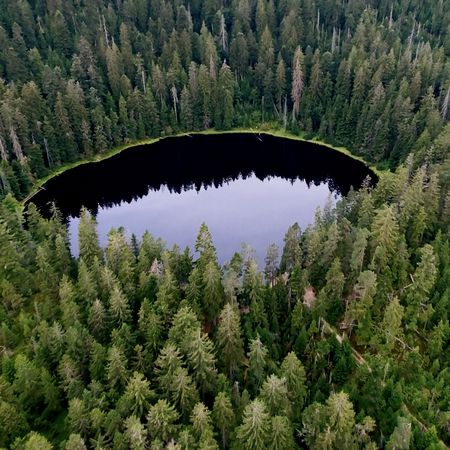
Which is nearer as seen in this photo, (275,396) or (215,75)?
(275,396)

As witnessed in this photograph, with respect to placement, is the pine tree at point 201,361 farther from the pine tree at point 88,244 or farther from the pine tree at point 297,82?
the pine tree at point 297,82

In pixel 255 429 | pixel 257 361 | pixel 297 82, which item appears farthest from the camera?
pixel 297 82

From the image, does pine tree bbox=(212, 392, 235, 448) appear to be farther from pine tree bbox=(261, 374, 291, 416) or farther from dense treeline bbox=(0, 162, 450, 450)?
pine tree bbox=(261, 374, 291, 416)

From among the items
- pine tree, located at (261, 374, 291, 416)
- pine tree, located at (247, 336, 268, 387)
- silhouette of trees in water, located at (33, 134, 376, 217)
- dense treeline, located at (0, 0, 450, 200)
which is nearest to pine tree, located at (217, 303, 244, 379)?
pine tree, located at (247, 336, 268, 387)

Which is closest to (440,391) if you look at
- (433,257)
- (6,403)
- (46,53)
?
(433,257)

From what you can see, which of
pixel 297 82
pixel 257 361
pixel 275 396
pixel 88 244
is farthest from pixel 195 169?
pixel 275 396

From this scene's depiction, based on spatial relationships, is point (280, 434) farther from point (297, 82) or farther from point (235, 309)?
point (297, 82)

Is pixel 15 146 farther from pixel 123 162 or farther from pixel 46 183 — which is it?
pixel 123 162

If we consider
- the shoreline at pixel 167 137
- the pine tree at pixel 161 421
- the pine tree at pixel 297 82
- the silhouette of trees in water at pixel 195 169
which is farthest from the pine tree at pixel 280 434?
the pine tree at pixel 297 82
